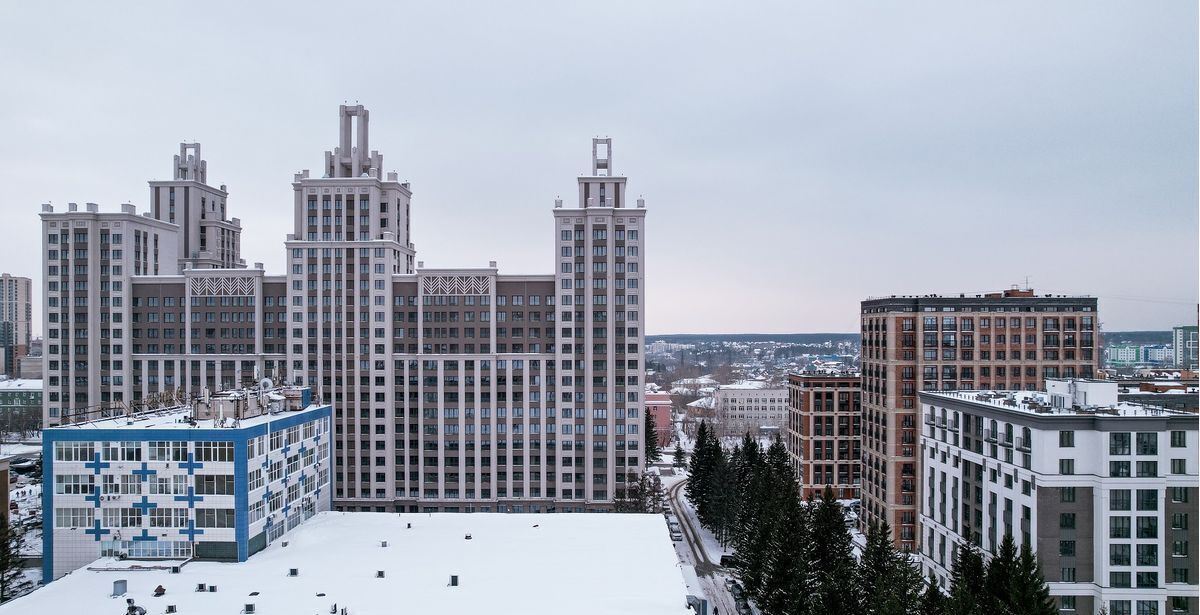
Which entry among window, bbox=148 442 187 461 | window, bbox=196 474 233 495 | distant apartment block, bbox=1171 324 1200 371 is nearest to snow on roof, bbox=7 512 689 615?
window, bbox=196 474 233 495

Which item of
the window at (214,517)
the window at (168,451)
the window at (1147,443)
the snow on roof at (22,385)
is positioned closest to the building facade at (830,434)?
the window at (1147,443)

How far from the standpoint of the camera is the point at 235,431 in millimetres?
46688

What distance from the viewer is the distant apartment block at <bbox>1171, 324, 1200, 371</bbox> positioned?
109 m

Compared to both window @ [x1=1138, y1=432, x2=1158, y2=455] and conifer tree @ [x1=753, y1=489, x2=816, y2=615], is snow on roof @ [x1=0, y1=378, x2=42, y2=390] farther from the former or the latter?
window @ [x1=1138, y1=432, x2=1158, y2=455]

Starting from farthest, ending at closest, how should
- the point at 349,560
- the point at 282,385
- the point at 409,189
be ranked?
the point at 409,189
the point at 282,385
the point at 349,560

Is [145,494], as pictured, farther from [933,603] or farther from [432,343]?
[933,603]

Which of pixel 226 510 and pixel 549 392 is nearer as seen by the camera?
pixel 226 510

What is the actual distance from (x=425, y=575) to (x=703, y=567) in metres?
36.5

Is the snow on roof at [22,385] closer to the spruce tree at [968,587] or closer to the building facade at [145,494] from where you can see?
the building facade at [145,494]

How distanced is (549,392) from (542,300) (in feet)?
32.6

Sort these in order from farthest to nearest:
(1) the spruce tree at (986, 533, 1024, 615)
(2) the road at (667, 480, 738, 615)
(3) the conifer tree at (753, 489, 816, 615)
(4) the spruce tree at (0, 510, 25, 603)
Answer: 1. (2) the road at (667, 480, 738, 615)
2. (4) the spruce tree at (0, 510, 25, 603)
3. (3) the conifer tree at (753, 489, 816, 615)
4. (1) the spruce tree at (986, 533, 1024, 615)

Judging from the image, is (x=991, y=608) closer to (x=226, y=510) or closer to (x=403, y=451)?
(x=226, y=510)

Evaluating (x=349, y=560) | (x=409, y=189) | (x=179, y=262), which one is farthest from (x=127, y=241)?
(x=349, y=560)

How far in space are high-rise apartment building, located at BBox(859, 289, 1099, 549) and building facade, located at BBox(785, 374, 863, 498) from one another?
1595cm
